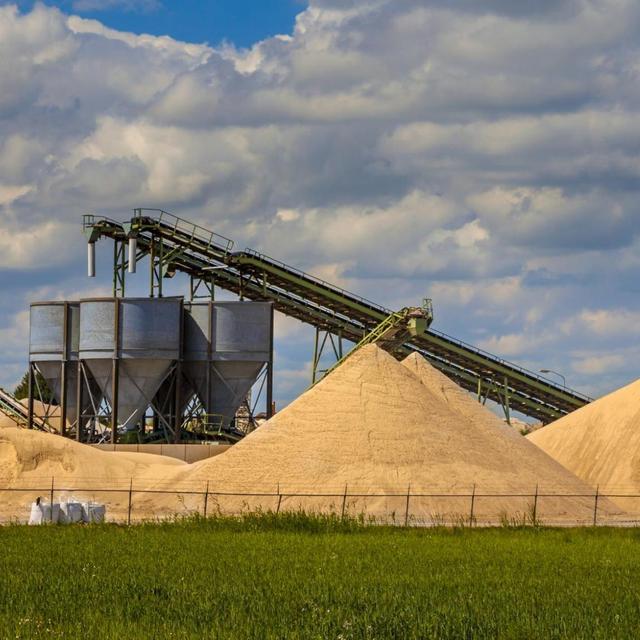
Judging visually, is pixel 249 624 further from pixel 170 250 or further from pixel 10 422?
pixel 10 422

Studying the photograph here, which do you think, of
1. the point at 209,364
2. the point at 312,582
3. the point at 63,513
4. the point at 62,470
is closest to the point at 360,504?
the point at 63,513

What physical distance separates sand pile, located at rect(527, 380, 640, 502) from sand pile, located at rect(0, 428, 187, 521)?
2223 centimetres

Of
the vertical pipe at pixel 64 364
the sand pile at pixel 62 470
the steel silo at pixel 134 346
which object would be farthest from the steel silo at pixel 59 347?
the sand pile at pixel 62 470

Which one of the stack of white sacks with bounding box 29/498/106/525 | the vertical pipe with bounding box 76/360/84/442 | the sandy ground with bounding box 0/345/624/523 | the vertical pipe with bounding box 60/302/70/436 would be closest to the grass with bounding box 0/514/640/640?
the stack of white sacks with bounding box 29/498/106/525

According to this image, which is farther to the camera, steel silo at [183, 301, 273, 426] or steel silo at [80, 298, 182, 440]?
steel silo at [183, 301, 273, 426]

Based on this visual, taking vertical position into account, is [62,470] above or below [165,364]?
below

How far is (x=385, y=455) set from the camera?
171 feet

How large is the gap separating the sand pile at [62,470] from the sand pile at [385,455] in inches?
117

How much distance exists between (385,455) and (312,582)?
26596 millimetres

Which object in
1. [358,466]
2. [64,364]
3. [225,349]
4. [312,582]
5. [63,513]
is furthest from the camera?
[64,364]

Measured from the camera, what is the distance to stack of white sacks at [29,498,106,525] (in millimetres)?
43594

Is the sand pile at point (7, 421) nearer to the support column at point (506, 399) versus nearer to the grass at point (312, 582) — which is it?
the support column at point (506, 399)

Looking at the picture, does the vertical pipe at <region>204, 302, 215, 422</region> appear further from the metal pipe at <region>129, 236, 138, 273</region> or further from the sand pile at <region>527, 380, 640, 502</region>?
the sand pile at <region>527, 380, 640, 502</region>

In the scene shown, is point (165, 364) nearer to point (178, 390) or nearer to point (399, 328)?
point (178, 390)
